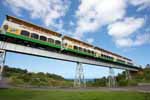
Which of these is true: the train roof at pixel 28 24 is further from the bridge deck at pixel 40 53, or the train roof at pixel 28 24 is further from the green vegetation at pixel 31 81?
the green vegetation at pixel 31 81

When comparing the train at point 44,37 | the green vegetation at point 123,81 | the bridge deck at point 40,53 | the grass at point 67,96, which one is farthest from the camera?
the green vegetation at point 123,81

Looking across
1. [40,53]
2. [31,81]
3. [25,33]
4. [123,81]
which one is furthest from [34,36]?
[123,81]

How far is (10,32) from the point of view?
18.0m

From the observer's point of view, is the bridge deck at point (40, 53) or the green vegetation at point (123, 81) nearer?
the bridge deck at point (40, 53)

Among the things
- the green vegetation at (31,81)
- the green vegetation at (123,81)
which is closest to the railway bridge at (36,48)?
the green vegetation at (31,81)

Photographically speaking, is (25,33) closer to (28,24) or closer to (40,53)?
(28,24)

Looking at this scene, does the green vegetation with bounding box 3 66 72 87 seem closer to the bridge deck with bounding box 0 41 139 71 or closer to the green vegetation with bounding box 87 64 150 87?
the bridge deck with bounding box 0 41 139 71

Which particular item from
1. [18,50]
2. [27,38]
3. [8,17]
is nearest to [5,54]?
[18,50]

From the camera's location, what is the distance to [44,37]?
2252 cm

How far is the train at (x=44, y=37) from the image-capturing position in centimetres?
1850

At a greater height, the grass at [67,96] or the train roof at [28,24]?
the train roof at [28,24]

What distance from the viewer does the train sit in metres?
18.5

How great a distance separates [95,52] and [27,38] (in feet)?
57.3

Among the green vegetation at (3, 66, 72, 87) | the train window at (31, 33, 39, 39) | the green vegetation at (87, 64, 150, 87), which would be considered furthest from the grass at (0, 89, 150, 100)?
the green vegetation at (87, 64, 150, 87)
